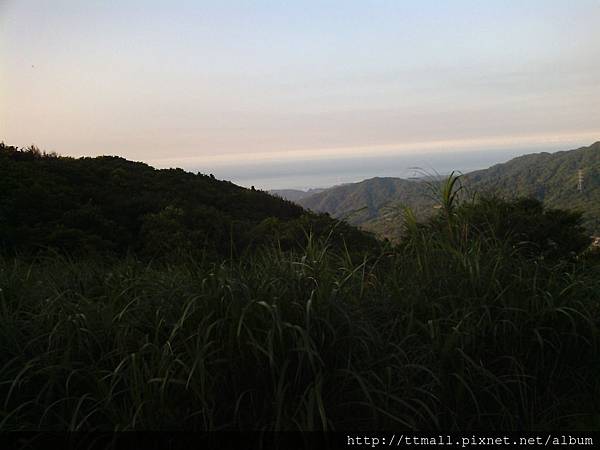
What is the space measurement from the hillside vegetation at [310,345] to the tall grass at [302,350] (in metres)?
0.01

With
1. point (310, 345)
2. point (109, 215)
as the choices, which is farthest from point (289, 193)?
point (310, 345)

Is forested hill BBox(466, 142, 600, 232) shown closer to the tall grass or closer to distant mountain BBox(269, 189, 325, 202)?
the tall grass

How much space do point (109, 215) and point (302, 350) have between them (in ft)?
28.6

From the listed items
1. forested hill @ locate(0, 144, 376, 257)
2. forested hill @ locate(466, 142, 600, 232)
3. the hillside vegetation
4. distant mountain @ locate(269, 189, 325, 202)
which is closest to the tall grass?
the hillside vegetation

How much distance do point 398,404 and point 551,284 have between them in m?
1.66

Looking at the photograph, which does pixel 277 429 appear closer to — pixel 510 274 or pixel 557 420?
pixel 557 420

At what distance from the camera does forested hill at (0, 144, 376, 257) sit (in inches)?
312

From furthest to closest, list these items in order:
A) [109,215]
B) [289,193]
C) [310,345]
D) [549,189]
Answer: [289,193] < [109,215] < [549,189] < [310,345]

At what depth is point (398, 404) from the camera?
267cm

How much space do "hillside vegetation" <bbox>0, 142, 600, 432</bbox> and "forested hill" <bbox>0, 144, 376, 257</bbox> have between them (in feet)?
7.06

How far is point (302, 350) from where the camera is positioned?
8.25 feet

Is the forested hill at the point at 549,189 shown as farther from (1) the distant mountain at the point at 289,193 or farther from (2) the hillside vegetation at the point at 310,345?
(1) the distant mountain at the point at 289,193

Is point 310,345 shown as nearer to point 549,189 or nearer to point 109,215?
point 549,189

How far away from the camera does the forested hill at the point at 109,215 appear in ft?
26.0
